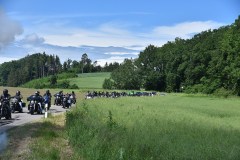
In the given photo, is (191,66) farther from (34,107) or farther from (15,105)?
(34,107)

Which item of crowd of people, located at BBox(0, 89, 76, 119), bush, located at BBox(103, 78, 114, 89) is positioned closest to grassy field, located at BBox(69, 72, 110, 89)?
bush, located at BBox(103, 78, 114, 89)

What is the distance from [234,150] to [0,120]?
47.5 ft

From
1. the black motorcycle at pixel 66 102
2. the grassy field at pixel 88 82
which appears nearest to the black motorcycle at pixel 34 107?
the black motorcycle at pixel 66 102

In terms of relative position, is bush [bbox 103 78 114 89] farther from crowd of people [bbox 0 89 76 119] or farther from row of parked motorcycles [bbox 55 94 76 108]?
crowd of people [bbox 0 89 76 119]

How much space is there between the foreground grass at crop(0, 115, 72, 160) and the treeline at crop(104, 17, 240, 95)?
229 ft

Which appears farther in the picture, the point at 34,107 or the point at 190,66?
the point at 190,66

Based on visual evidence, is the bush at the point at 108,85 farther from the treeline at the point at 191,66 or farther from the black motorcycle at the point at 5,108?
the black motorcycle at the point at 5,108

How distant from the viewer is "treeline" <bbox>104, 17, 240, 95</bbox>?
308 feet

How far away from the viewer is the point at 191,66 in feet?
405

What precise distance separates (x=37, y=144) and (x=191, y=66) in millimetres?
110523

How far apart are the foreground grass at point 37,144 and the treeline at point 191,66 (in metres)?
69.9

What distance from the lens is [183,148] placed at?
12.8m

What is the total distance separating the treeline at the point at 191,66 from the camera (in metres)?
94.0

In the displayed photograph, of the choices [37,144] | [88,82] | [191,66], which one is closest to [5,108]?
[37,144]
